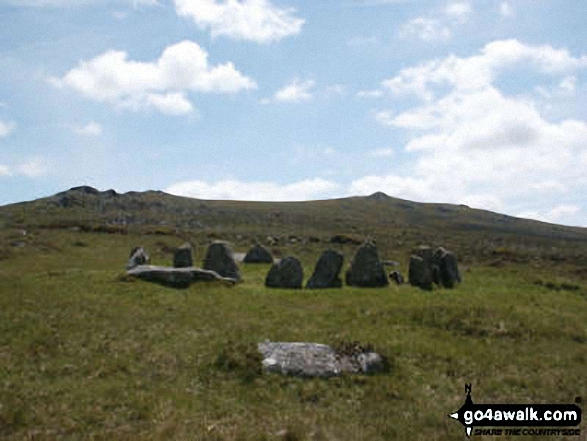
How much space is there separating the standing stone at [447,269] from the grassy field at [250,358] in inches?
118

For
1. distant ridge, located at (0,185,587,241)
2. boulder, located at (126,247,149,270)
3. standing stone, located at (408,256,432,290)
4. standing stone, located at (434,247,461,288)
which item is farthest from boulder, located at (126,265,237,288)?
distant ridge, located at (0,185,587,241)

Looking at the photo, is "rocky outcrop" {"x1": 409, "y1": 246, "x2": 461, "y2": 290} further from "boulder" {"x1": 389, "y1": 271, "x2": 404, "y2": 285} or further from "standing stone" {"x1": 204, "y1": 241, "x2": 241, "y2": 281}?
"standing stone" {"x1": 204, "y1": 241, "x2": 241, "y2": 281}

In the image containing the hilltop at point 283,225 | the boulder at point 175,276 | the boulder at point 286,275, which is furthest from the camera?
the hilltop at point 283,225

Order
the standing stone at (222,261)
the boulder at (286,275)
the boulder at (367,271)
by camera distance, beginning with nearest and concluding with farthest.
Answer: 1. the boulder at (286,275)
2. the boulder at (367,271)
3. the standing stone at (222,261)

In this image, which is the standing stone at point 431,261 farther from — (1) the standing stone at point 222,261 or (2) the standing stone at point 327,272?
(1) the standing stone at point 222,261

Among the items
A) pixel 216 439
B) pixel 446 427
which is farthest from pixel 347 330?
pixel 216 439

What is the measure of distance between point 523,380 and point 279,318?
397 inches

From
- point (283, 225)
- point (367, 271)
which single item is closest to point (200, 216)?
point (283, 225)

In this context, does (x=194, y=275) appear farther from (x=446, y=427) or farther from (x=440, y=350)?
(x=446, y=427)

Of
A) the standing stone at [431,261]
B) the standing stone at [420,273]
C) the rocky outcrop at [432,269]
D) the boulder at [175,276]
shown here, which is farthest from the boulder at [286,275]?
the standing stone at [431,261]

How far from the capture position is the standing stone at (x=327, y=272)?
30.5 m

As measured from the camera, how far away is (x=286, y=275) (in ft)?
100

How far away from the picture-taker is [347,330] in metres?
19.2

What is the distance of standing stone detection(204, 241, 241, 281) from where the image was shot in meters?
32.3
